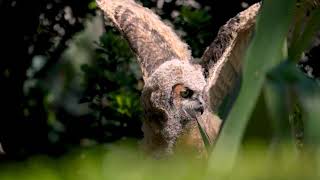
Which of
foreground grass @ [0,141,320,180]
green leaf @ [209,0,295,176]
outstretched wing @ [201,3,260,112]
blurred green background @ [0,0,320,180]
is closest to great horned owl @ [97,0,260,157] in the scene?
outstretched wing @ [201,3,260,112]

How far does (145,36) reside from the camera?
220cm

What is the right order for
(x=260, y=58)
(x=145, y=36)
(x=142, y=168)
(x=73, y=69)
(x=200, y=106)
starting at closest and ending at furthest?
1. (x=142, y=168)
2. (x=260, y=58)
3. (x=200, y=106)
4. (x=145, y=36)
5. (x=73, y=69)

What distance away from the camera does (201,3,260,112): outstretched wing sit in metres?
1.92

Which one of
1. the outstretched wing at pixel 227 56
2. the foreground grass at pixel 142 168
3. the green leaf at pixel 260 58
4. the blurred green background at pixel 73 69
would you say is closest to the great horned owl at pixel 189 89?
the outstretched wing at pixel 227 56

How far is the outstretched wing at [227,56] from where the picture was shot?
1920 mm

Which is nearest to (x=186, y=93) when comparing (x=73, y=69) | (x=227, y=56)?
(x=227, y=56)

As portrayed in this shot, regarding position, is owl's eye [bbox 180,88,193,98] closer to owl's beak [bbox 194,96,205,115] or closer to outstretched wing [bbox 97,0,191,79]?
owl's beak [bbox 194,96,205,115]

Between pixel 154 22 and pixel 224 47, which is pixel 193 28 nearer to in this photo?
pixel 154 22

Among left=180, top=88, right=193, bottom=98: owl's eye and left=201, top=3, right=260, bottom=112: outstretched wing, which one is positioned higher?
left=201, top=3, right=260, bottom=112: outstretched wing

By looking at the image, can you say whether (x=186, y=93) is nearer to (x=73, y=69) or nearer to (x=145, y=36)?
(x=145, y=36)

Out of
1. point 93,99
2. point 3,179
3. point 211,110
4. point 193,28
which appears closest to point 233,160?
point 3,179

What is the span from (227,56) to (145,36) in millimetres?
298

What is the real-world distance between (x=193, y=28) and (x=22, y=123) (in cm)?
113

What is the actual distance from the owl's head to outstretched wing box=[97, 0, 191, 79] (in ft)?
0.37
